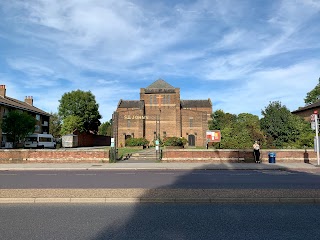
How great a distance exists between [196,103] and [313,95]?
29159 millimetres

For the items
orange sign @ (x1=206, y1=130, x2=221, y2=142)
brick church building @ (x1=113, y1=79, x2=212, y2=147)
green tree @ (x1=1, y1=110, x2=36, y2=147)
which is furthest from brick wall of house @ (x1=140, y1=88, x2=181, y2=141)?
orange sign @ (x1=206, y1=130, x2=221, y2=142)

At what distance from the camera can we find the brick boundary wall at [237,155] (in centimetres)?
2106

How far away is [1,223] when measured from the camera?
223 inches

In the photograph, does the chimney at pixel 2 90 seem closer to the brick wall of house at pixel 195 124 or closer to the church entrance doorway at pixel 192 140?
the brick wall of house at pixel 195 124

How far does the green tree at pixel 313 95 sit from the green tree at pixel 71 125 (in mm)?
58342

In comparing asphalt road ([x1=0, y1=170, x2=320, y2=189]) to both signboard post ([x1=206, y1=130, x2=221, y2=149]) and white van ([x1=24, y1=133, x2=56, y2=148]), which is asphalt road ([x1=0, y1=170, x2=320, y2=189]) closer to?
signboard post ([x1=206, y1=130, x2=221, y2=149])

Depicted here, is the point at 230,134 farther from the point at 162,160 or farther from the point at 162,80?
the point at 162,80

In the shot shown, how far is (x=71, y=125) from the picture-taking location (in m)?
60.8

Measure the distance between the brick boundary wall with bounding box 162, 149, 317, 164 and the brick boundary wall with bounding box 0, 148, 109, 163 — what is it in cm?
571

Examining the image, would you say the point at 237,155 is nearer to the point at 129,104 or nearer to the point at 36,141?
the point at 36,141

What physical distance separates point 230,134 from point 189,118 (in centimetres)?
3126

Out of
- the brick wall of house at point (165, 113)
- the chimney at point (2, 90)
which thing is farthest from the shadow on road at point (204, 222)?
the chimney at point (2, 90)

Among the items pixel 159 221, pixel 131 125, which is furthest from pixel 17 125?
pixel 159 221

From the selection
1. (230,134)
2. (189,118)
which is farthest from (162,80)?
(230,134)
